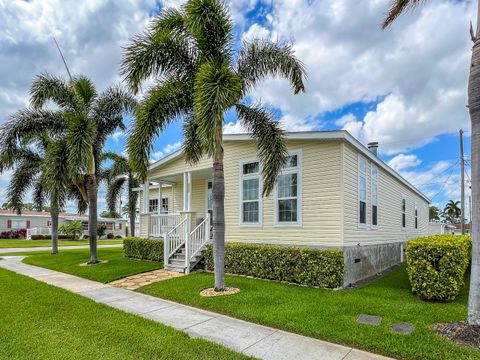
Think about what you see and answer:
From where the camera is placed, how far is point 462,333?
14.7 ft

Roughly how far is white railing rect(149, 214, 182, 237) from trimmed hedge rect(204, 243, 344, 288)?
381 cm

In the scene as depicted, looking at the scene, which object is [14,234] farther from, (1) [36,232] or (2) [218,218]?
(2) [218,218]

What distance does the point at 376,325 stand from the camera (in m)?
5.06

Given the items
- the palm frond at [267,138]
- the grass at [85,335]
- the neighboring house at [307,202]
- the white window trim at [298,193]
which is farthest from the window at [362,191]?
the grass at [85,335]

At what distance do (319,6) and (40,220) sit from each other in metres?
44.4

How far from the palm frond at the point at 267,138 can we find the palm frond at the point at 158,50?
1.82m

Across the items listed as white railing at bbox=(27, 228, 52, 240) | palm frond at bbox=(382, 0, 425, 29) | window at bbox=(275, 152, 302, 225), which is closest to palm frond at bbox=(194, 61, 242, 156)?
palm frond at bbox=(382, 0, 425, 29)

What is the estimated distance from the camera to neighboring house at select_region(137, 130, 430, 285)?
8703 mm

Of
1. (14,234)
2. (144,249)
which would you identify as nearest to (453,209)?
(144,249)

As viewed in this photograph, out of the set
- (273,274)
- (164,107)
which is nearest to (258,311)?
(273,274)

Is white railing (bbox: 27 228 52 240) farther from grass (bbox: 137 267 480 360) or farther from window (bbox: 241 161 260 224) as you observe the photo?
grass (bbox: 137 267 480 360)

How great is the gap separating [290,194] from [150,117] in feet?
14.5

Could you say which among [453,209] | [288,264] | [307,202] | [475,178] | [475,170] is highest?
[475,170]

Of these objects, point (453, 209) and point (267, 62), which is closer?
point (267, 62)
